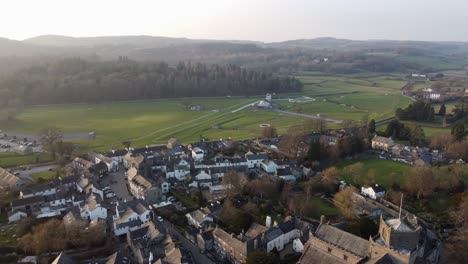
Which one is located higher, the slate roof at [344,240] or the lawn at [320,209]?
the slate roof at [344,240]

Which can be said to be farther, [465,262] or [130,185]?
[130,185]

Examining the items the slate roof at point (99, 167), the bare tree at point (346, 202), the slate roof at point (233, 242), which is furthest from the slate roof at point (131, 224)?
the bare tree at point (346, 202)

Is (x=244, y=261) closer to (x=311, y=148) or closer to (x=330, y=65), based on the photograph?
(x=311, y=148)

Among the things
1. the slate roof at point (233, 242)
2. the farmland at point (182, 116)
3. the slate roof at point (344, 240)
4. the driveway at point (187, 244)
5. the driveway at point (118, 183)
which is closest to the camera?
the slate roof at point (344, 240)

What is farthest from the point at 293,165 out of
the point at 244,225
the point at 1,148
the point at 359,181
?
the point at 1,148

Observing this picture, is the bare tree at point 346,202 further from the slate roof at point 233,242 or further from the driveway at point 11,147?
the driveway at point 11,147

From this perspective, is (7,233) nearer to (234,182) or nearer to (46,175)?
(46,175)
